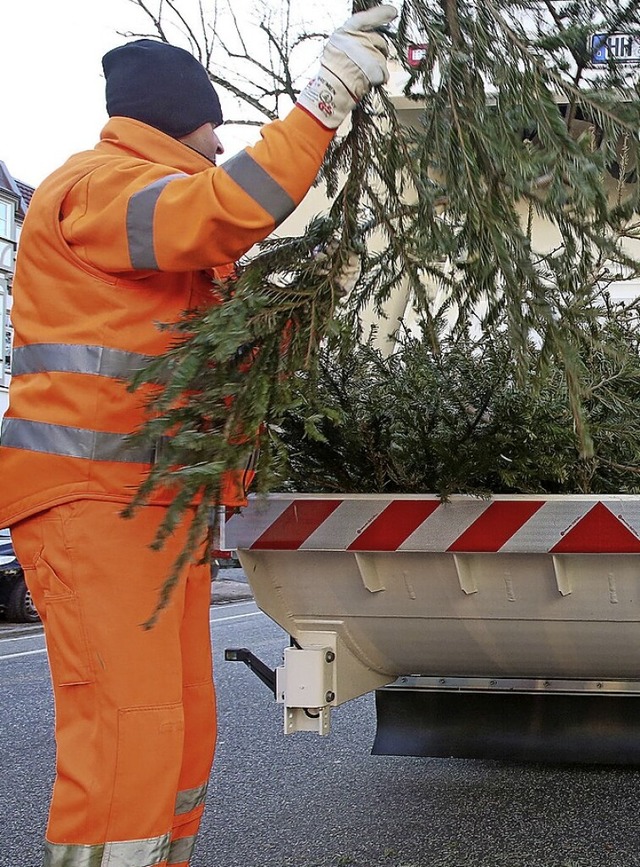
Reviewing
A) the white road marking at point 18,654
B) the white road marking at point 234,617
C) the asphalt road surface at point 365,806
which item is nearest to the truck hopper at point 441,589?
the asphalt road surface at point 365,806

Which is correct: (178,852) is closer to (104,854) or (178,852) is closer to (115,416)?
(104,854)

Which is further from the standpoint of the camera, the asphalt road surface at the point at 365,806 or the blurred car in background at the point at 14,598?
the blurred car in background at the point at 14,598

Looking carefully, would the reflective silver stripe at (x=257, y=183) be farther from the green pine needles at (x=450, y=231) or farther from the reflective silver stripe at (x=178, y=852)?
the reflective silver stripe at (x=178, y=852)

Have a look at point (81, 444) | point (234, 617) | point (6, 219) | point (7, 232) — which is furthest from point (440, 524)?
point (6, 219)

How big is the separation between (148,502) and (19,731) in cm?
355

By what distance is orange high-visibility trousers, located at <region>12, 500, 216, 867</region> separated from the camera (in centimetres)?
216

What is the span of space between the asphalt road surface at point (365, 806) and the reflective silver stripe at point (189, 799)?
0.88 metres

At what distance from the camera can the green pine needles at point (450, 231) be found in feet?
6.61

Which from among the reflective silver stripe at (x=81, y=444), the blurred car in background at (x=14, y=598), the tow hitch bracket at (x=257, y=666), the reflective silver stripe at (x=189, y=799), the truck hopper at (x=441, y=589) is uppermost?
the reflective silver stripe at (x=81, y=444)

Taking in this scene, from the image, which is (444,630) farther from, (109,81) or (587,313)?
(109,81)

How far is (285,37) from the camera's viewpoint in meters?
2.62

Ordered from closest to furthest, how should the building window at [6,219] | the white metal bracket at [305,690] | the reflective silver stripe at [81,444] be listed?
the reflective silver stripe at [81,444], the white metal bracket at [305,690], the building window at [6,219]

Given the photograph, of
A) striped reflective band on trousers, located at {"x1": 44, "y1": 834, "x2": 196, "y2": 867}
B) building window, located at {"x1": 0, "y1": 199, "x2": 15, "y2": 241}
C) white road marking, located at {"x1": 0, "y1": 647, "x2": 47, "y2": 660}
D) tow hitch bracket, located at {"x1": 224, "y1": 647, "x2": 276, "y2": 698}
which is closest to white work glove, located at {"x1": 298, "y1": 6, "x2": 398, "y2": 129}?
striped reflective band on trousers, located at {"x1": 44, "y1": 834, "x2": 196, "y2": 867}

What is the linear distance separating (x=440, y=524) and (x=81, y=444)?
0.98 metres
